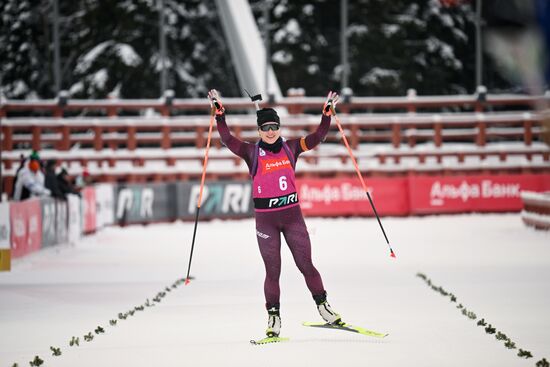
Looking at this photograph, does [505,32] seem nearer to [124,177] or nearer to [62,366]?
[62,366]

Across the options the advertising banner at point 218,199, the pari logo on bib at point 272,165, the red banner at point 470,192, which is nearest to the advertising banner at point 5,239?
the pari logo on bib at point 272,165

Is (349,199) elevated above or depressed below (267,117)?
below

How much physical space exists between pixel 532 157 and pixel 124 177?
14.0 metres

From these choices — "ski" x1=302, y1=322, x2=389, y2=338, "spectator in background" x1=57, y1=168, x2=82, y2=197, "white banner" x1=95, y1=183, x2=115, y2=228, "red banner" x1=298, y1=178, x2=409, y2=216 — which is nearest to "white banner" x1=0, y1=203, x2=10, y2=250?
"spectator in background" x1=57, y1=168, x2=82, y2=197

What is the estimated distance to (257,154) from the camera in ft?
33.7

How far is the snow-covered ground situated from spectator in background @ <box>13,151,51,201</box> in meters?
1.34

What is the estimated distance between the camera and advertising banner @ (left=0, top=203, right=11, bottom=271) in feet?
58.5

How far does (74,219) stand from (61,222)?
134cm

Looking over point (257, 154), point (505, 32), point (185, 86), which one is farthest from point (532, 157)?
point (257, 154)

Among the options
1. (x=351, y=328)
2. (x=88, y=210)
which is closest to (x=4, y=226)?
Answer: (x=88, y=210)

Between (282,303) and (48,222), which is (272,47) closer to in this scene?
(48,222)

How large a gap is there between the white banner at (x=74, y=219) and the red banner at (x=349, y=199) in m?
10.7

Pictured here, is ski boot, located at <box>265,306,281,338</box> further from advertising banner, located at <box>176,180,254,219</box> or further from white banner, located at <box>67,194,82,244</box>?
advertising banner, located at <box>176,180,254,219</box>

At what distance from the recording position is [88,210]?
2647 centimetres
